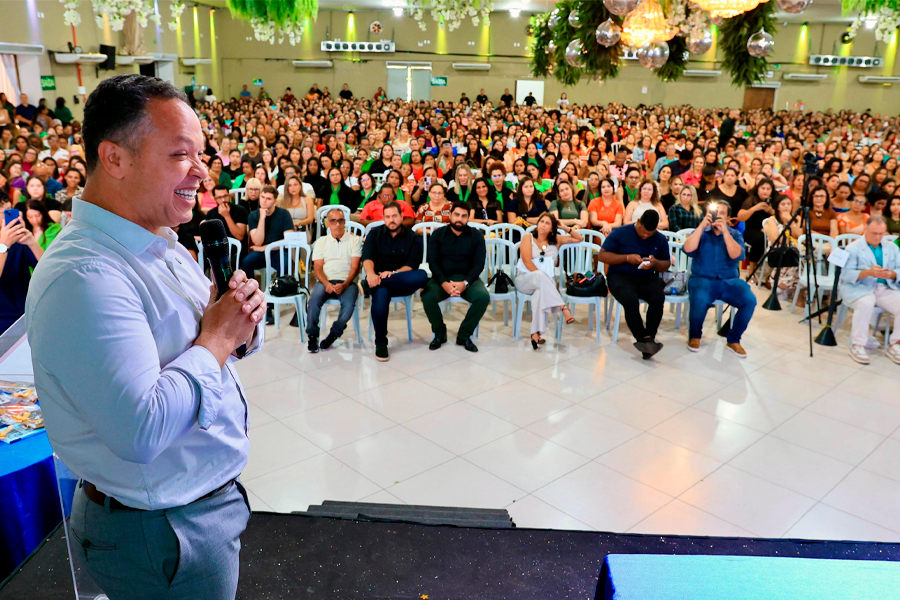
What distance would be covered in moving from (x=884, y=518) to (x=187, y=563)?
2.96 m

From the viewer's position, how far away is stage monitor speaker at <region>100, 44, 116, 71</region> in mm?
14736

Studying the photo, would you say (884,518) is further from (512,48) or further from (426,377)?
(512,48)

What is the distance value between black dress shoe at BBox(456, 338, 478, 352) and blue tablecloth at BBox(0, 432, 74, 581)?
119 inches

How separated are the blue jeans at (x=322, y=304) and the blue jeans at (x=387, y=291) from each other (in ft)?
0.58

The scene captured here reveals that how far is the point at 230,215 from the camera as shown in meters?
5.50

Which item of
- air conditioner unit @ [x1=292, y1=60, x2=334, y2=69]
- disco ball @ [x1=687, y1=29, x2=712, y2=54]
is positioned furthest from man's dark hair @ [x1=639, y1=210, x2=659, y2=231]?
air conditioner unit @ [x1=292, y1=60, x2=334, y2=69]

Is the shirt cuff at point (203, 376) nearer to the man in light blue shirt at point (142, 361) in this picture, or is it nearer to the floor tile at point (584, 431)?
the man in light blue shirt at point (142, 361)

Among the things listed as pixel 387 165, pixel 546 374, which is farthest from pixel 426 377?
pixel 387 165

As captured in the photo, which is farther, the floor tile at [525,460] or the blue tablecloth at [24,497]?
the floor tile at [525,460]

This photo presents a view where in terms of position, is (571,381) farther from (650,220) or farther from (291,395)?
(291,395)

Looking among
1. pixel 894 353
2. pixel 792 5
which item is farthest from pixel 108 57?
pixel 894 353

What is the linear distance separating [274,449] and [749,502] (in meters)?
2.28

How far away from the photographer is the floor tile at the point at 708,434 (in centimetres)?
336

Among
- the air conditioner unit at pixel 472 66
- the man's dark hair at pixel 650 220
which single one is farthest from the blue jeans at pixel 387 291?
the air conditioner unit at pixel 472 66
